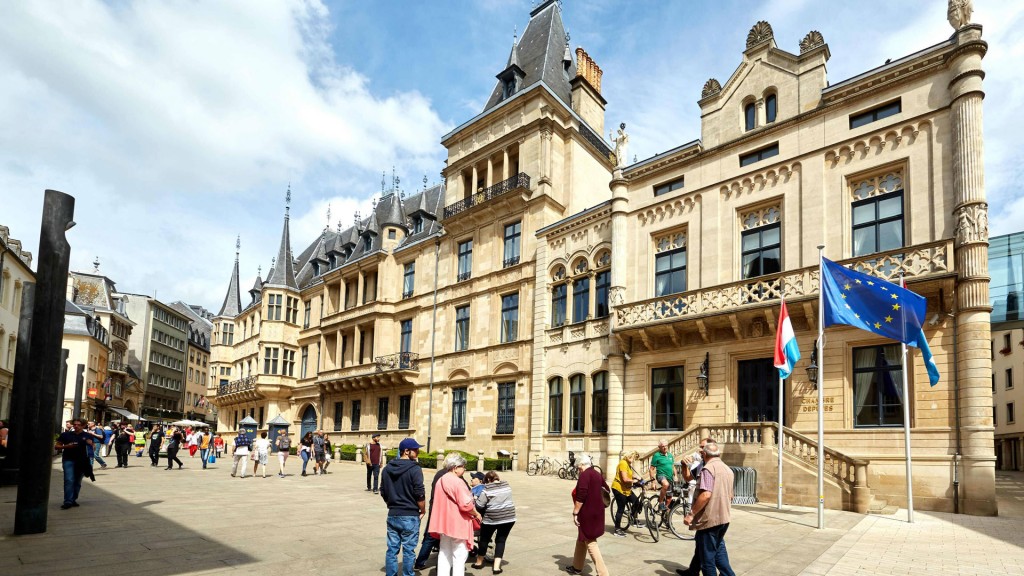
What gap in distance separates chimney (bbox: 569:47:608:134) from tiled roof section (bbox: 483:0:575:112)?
0.53 meters

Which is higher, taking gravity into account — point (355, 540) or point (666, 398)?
point (666, 398)

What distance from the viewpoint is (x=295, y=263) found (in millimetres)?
54594

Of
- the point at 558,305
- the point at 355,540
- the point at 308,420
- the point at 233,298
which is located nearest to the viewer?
the point at 355,540

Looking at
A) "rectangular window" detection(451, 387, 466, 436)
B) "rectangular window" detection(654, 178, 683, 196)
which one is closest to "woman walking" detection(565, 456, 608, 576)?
"rectangular window" detection(654, 178, 683, 196)

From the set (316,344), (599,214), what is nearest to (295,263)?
(316,344)

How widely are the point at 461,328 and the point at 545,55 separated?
14955mm

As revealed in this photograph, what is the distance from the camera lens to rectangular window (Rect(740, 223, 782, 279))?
21531 millimetres

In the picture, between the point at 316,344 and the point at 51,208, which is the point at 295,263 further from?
Answer: the point at 51,208

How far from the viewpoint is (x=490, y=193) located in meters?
33.1

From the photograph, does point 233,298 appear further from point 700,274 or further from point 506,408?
point 700,274

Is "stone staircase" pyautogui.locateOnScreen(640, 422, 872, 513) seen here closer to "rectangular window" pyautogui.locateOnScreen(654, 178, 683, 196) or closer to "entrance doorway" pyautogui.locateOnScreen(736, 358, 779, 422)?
"entrance doorway" pyautogui.locateOnScreen(736, 358, 779, 422)

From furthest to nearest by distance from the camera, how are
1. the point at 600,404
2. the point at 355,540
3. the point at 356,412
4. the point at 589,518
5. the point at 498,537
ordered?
the point at 356,412 < the point at 600,404 < the point at 355,540 < the point at 498,537 < the point at 589,518

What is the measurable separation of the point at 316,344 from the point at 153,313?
4495 centimetres

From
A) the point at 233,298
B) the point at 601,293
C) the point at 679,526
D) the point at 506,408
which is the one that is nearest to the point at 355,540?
the point at 679,526
